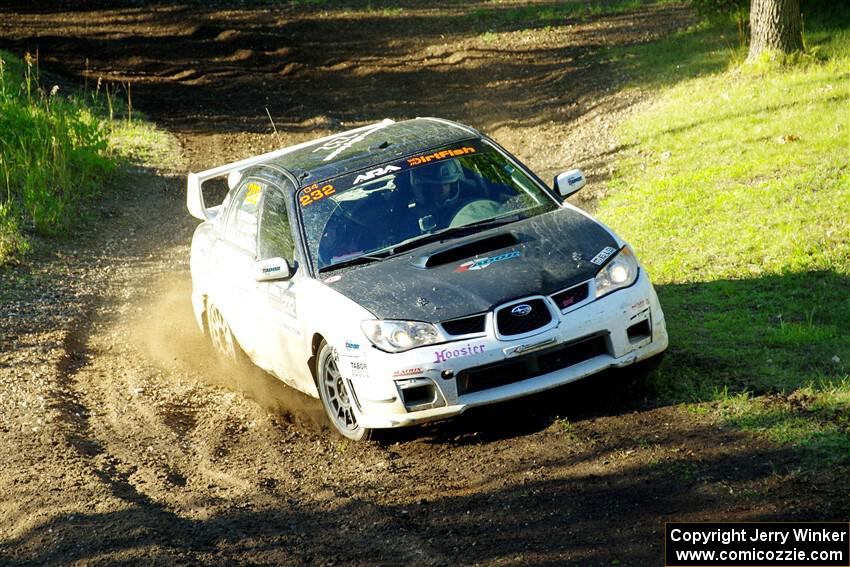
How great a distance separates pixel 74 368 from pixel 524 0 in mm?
22556

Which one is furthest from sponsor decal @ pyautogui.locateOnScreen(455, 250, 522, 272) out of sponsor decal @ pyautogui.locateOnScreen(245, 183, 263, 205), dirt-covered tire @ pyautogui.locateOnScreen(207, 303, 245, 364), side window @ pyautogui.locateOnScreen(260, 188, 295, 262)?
dirt-covered tire @ pyautogui.locateOnScreen(207, 303, 245, 364)

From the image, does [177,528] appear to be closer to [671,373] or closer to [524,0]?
[671,373]

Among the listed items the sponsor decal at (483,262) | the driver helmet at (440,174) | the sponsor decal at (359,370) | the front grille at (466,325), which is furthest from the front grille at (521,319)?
the driver helmet at (440,174)

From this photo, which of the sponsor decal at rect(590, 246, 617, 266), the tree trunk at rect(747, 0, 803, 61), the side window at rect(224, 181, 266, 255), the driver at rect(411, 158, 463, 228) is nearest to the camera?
the sponsor decal at rect(590, 246, 617, 266)

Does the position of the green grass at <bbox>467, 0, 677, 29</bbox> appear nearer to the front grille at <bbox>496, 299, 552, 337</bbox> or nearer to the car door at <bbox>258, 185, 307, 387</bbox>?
the car door at <bbox>258, 185, 307, 387</bbox>

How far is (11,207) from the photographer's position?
1371cm

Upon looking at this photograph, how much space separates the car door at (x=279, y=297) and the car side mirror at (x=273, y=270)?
0.27ft

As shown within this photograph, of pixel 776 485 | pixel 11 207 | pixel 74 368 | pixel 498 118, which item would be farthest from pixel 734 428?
pixel 498 118

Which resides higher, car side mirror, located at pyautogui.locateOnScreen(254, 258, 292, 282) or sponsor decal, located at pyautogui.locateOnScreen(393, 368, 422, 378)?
car side mirror, located at pyautogui.locateOnScreen(254, 258, 292, 282)

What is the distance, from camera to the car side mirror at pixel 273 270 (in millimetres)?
7480

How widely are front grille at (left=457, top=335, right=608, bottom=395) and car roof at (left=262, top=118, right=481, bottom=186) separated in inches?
82.0

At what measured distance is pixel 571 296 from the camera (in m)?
6.77

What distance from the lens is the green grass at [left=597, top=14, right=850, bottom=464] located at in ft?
23.1

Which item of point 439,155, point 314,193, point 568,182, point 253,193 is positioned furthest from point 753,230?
point 253,193
